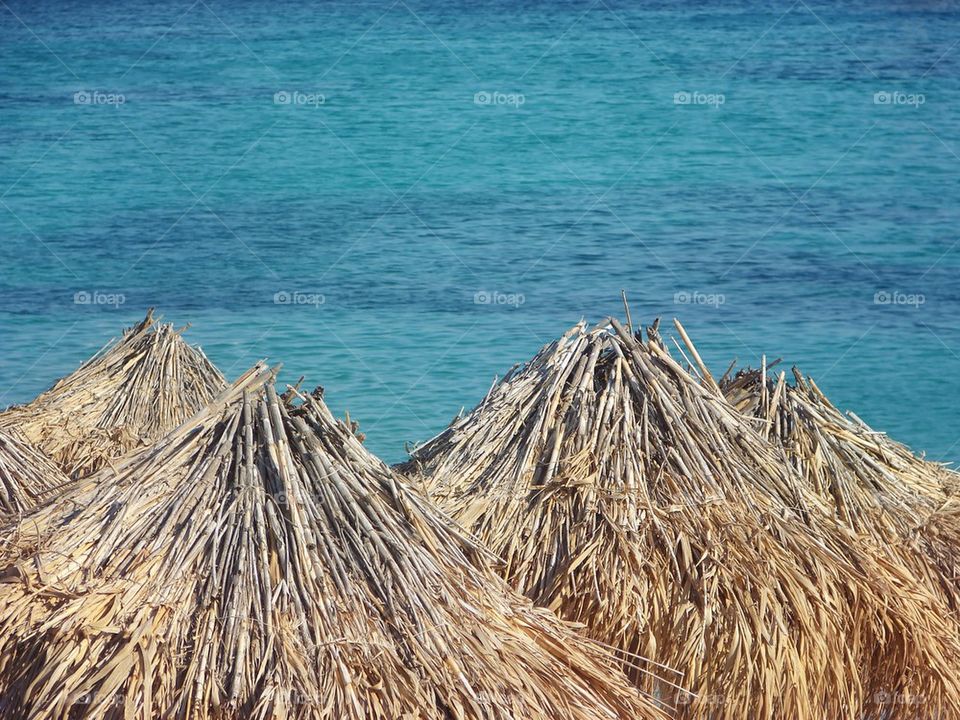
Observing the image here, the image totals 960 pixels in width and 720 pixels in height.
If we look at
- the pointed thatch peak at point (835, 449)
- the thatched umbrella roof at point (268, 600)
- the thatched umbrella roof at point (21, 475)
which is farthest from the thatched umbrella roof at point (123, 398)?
the pointed thatch peak at point (835, 449)

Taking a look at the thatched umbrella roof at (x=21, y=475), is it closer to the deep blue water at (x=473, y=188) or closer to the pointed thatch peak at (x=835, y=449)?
the pointed thatch peak at (x=835, y=449)

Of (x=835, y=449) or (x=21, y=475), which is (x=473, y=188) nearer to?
(x=835, y=449)

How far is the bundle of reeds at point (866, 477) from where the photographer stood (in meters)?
4.73

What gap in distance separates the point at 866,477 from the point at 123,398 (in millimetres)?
4020

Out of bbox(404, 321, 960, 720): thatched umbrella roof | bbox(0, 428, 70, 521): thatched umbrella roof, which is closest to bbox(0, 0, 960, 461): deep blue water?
bbox(0, 428, 70, 521): thatched umbrella roof

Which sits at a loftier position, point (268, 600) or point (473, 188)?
point (473, 188)

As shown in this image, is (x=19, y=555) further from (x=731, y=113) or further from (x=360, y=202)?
(x=731, y=113)

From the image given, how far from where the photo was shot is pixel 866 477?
5.00 m

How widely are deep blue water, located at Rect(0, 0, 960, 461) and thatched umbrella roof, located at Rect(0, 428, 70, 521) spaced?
9.13 metres

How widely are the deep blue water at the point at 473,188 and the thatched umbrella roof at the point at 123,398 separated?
23.2 ft

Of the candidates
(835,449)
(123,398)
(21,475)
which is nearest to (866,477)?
(835,449)

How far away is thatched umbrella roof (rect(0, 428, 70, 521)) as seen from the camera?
15.6 ft

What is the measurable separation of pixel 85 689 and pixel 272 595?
1.76ft

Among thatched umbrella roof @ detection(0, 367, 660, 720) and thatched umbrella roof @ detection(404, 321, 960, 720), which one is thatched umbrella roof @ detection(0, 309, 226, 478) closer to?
thatched umbrella roof @ detection(404, 321, 960, 720)
